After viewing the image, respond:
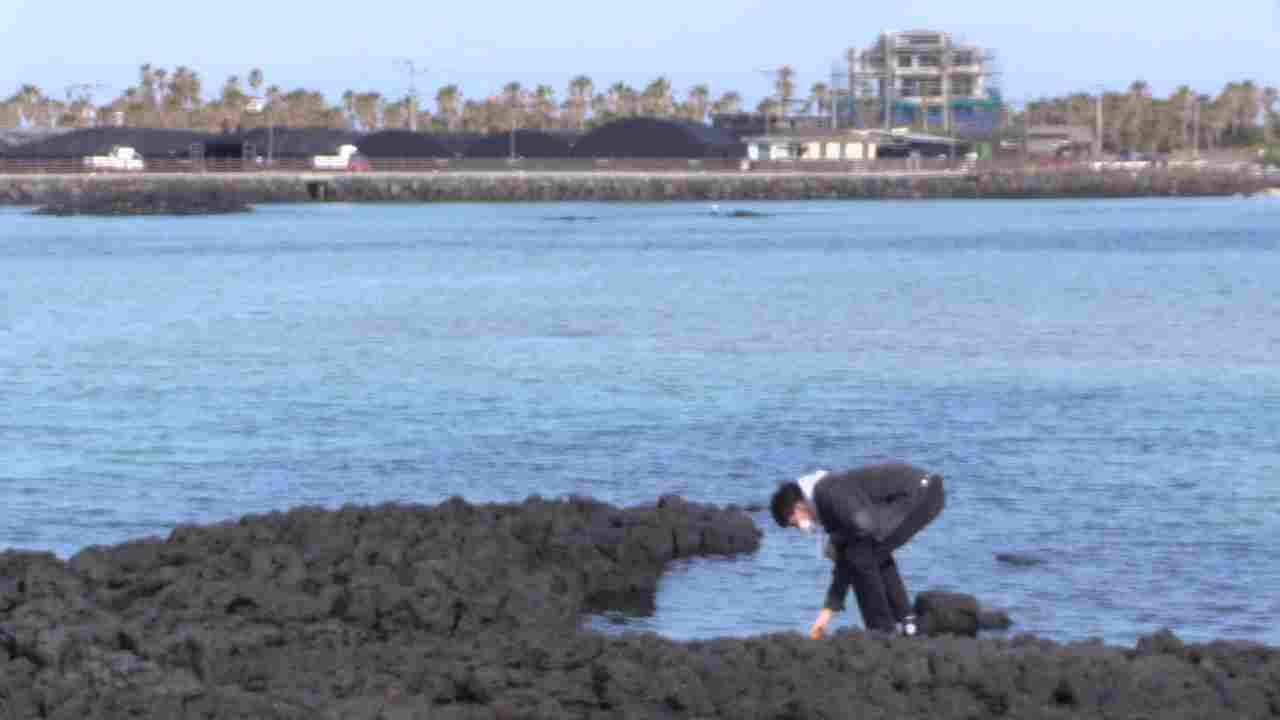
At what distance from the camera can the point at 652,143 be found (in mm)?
160000

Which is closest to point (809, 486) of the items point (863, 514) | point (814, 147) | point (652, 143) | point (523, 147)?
point (863, 514)

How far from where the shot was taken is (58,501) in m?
23.8

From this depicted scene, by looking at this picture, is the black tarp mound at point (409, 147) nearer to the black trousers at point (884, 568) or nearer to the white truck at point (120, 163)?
the white truck at point (120, 163)

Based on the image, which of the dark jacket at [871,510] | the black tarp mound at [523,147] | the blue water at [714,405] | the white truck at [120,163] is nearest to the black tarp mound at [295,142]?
the black tarp mound at [523,147]

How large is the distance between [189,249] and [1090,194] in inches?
3615

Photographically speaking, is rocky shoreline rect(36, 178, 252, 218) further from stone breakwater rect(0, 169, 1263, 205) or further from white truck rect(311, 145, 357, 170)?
white truck rect(311, 145, 357, 170)

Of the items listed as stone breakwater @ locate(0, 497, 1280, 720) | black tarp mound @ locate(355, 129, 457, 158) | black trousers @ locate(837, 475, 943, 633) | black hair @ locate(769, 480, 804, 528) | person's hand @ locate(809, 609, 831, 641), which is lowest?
stone breakwater @ locate(0, 497, 1280, 720)

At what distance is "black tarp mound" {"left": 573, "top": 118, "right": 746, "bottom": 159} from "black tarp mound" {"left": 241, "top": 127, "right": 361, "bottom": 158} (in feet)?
66.4

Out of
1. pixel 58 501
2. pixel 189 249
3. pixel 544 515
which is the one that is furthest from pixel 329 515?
pixel 189 249

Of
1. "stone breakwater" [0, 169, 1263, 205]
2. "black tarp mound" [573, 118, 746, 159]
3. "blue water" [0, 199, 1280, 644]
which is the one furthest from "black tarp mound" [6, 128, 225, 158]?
"blue water" [0, 199, 1280, 644]

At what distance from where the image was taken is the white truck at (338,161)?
6068 inches

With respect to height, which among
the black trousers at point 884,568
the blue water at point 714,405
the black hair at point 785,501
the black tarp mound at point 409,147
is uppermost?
the black tarp mound at point 409,147

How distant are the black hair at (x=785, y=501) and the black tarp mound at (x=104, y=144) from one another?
14833 centimetres

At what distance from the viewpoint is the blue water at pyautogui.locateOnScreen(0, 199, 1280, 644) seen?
65.0 feet
